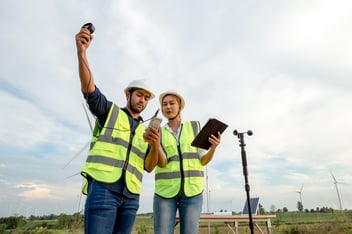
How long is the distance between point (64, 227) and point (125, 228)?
10.6 m

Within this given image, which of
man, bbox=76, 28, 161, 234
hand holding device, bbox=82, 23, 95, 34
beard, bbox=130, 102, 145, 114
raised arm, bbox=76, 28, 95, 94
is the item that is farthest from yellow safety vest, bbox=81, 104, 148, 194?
hand holding device, bbox=82, 23, 95, 34

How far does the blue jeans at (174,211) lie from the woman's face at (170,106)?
2.80 feet

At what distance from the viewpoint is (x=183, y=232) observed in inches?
91.0

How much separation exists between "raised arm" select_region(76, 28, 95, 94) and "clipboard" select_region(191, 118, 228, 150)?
1159 millimetres

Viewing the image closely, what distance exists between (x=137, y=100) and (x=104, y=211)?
93 cm

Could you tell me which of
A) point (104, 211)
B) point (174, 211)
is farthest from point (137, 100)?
point (174, 211)

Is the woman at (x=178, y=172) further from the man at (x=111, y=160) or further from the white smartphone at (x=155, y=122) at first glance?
the white smartphone at (x=155, y=122)

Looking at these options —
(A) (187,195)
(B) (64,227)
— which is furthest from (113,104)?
(B) (64,227)

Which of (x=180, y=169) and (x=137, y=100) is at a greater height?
(x=137, y=100)

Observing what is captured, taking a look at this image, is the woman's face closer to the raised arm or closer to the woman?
the woman

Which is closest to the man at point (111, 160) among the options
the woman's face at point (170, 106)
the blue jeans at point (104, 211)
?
the blue jeans at point (104, 211)

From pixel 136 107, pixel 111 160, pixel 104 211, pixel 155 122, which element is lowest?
pixel 104 211

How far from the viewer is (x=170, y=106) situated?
8.82ft

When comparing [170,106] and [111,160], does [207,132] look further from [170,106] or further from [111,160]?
[111,160]
